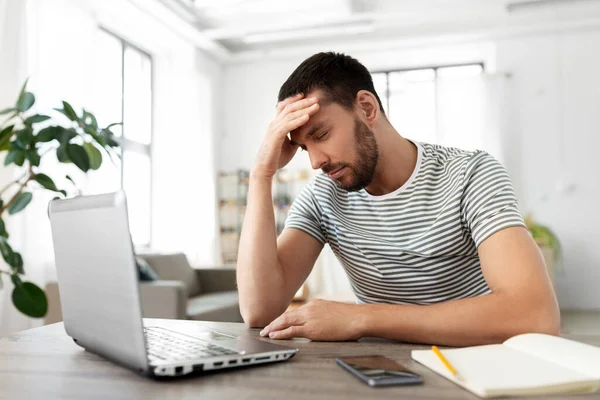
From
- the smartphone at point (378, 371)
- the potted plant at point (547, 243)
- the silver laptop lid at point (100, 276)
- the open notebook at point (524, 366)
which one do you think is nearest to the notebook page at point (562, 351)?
Answer: the open notebook at point (524, 366)

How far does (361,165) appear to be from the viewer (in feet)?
Result: 4.42

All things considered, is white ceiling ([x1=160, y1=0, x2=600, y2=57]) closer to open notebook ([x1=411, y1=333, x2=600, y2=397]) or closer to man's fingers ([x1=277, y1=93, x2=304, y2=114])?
man's fingers ([x1=277, y1=93, x2=304, y2=114])

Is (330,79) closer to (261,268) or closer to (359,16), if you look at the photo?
(261,268)

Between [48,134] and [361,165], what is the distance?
5.14 ft

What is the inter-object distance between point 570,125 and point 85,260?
588 centimetres

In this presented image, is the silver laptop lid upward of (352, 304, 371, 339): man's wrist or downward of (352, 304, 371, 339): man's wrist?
upward

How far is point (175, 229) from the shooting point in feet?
18.9

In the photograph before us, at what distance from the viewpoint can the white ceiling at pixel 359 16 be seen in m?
5.24

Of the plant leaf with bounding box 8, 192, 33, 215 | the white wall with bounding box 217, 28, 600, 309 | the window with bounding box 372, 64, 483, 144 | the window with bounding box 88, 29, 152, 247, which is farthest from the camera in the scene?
the window with bounding box 372, 64, 483, 144

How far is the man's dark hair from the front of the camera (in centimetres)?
132

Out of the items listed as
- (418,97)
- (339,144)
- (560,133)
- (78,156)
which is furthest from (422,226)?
(418,97)

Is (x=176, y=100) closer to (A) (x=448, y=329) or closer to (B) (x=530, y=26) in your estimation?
(B) (x=530, y=26)

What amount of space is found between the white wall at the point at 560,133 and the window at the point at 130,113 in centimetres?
326

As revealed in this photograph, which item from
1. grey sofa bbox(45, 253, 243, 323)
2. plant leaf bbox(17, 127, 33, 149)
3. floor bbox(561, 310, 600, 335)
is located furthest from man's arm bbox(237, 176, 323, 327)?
floor bbox(561, 310, 600, 335)
